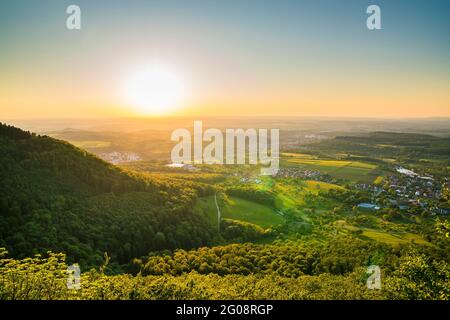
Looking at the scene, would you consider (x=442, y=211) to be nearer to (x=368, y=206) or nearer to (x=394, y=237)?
(x=368, y=206)

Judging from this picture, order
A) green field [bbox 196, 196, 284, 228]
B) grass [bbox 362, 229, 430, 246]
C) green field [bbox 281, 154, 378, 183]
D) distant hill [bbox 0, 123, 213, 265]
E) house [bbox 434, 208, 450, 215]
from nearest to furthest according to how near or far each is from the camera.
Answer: distant hill [bbox 0, 123, 213, 265] < grass [bbox 362, 229, 430, 246] < green field [bbox 196, 196, 284, 228] < house [bbox 434, 208, 450, 215] < green field [bbox 281, 154, 378, 183]

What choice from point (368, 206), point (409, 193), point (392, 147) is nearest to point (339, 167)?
point (409, 193)

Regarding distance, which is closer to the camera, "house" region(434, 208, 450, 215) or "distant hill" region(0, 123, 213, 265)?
"distant hill" region(0, 123, 213, 265)

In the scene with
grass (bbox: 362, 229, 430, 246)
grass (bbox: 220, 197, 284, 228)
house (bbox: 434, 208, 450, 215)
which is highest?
grass (bbox: 220, 197, 284, 228)

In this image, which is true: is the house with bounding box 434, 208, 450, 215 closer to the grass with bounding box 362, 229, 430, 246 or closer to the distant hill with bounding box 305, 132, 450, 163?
the grass with bounding box 362, 229, 430, 246

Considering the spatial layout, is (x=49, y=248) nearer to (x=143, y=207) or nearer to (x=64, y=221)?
(x=64, y=221)

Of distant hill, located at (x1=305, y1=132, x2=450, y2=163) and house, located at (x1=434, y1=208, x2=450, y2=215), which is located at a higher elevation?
distant hill, located at (x1=305, y1=132, x2=450, y2=163)

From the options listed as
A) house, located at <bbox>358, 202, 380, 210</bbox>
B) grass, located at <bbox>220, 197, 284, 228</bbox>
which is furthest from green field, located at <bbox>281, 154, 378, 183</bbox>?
grass, located at <bbox>220, 197, 284, 228</bbox>
